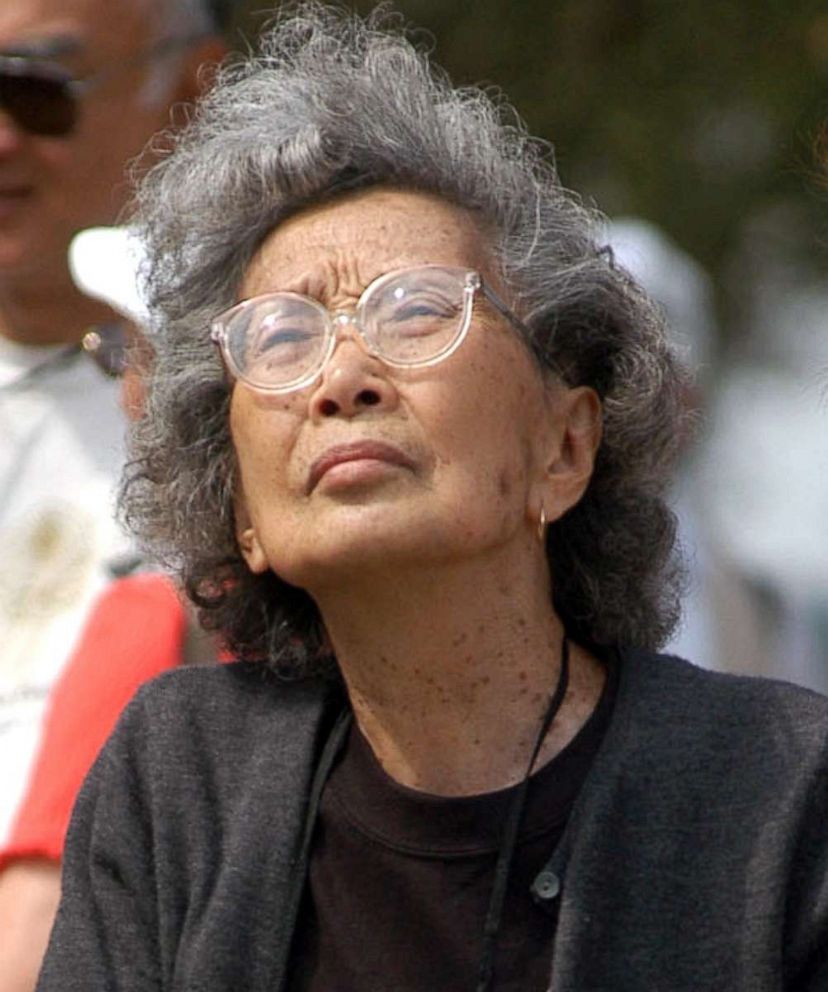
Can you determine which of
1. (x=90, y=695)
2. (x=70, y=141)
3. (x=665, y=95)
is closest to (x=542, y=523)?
(x=90, y=695)

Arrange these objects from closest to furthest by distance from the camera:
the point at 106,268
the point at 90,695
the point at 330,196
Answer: the point at 330,196
the point at 90,695
the point at 106,268

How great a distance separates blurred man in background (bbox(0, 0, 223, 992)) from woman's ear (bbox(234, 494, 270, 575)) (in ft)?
2.50

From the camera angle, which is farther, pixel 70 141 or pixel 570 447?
pixel 70 141

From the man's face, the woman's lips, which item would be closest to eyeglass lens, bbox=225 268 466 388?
the woman's lips

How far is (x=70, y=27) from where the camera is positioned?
4926 mm

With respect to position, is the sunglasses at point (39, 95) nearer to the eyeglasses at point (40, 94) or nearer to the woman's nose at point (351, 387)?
the eyeglasses at point (40, 94)

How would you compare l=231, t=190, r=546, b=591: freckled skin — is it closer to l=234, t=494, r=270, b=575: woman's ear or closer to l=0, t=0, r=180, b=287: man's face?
l=234, t=494, r=270, b=575: woman's ear

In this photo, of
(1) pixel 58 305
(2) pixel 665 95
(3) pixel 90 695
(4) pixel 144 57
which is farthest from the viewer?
(2) pixel 665 95

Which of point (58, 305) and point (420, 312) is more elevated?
point (420, 312)

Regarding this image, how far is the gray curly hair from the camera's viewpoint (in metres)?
3.54

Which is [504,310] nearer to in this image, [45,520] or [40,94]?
[45,520]

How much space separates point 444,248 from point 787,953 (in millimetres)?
952

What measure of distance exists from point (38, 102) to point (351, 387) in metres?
1.72

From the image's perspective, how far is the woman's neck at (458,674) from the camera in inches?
134
